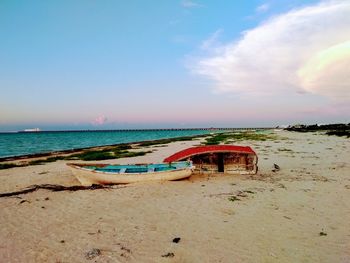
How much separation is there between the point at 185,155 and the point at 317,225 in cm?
1026

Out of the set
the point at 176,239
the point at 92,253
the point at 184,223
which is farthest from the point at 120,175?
the point at 92,253

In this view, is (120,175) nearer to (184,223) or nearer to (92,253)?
(184,223)

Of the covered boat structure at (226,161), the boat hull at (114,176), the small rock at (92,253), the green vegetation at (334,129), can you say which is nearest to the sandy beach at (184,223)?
the small rock at (92,253)

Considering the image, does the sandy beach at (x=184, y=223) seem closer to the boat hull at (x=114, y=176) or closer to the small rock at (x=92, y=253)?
the small rock at (x=92, y=253)

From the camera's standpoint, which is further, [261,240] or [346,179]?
[346,179]

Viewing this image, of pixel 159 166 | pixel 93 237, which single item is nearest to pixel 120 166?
pixel 159 166

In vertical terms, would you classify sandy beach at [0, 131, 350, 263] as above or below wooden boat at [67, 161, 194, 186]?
below

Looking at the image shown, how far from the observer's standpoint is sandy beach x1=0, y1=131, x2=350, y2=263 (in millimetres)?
8031

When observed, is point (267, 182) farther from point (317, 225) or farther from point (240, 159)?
point (317, 225)

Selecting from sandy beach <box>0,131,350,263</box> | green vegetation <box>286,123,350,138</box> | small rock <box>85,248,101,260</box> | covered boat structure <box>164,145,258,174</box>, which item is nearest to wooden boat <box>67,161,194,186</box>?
sandy beach <box>0,131,350,263</box>

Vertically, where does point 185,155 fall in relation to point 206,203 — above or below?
above

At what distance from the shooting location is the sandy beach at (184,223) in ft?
26.3

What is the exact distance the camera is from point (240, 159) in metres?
20.8

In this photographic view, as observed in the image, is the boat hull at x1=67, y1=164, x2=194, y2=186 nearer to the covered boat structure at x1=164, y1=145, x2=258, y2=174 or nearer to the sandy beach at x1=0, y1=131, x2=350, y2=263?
the sandy beach at x1=0, y1=131, x2=350, y2=263
